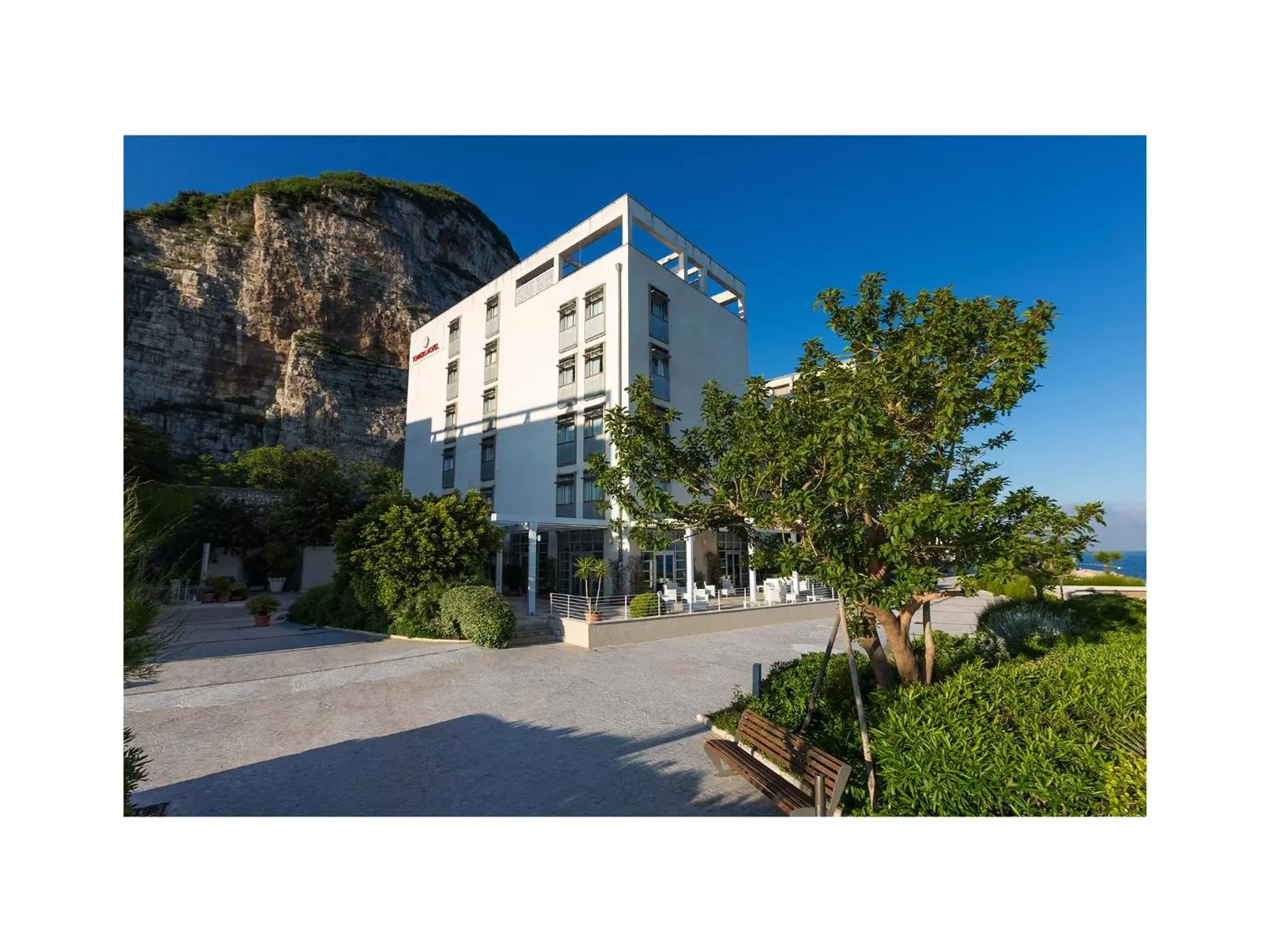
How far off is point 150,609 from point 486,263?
71.6 meters

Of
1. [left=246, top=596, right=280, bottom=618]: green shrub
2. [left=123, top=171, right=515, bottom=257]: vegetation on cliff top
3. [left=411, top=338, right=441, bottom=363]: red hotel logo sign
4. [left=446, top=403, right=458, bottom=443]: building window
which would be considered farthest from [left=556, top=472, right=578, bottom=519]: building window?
[left=123, top=171, right=515, bottom=257]: vegetation on cliff top

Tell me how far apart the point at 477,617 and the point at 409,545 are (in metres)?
2.99

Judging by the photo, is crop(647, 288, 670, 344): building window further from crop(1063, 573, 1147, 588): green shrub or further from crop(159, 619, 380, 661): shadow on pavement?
crop(1063, 573, 1147, 588): green shrub

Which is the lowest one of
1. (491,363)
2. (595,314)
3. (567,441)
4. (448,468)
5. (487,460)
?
(448,468)

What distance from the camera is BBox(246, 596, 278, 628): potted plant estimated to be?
A: 17.2 metres

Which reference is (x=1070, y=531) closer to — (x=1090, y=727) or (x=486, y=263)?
(x=1090, y=727)

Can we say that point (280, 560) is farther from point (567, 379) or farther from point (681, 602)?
point (681, 602)

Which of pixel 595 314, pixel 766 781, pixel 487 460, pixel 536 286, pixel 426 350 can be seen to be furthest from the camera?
pixel 426 350

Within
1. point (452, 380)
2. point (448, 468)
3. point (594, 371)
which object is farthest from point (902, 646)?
point (452, 380)

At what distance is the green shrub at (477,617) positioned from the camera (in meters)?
12.6

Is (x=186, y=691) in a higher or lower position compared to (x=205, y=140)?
lower

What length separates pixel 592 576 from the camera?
19.7 meters
